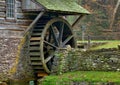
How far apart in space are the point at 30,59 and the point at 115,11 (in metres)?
19.0

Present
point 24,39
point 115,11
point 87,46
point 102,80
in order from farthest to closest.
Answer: point 115,11
point 87,46
point 24,39
point 102,80

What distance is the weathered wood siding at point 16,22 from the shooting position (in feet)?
57.2

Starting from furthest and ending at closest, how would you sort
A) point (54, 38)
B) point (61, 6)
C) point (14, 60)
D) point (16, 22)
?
point (54, 38), point (61, 6), point (16, 22), point (14, 60)

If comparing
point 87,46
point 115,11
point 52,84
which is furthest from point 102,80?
point 115,11

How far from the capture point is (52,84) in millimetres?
14547

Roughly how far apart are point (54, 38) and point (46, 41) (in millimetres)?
619

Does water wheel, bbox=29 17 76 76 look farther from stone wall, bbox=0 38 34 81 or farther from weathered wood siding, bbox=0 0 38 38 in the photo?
weathered wood siding, bbox=0 0 38 38

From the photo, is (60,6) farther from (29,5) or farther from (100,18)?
(100,18)

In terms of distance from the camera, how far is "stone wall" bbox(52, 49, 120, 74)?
49.9 ft

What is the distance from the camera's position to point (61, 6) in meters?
19.5

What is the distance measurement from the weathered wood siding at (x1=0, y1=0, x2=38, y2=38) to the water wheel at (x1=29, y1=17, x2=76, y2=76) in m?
0.56

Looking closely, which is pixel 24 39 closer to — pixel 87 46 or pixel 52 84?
pixel 52 84

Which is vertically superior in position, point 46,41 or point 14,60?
point 46,41

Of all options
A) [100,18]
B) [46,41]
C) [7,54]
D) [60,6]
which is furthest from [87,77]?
[100,18]
